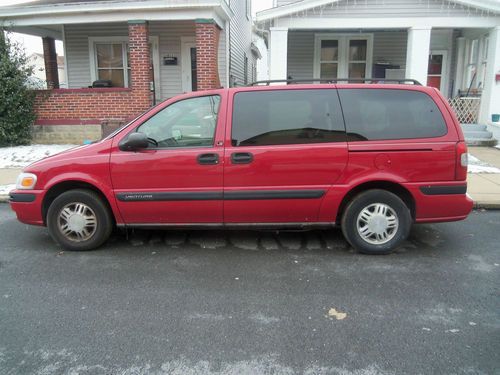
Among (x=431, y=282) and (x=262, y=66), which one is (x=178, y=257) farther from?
(x=262, y=66)

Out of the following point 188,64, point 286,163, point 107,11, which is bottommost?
point 286,163

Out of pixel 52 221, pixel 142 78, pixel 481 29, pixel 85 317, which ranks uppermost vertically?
pixel 481 29

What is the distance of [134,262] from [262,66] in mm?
41351

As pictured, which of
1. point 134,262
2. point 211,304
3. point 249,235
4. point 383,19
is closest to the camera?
point 211,304

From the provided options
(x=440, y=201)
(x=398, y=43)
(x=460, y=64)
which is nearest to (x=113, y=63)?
(x=398, y=43)

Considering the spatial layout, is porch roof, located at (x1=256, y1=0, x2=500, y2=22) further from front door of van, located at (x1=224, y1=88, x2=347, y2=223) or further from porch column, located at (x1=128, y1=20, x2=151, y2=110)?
front door of van, located at (x1=224, y1=88, x2=347, y2=223)

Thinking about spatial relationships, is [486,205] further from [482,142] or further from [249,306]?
[482,142]

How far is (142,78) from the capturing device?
470 inches

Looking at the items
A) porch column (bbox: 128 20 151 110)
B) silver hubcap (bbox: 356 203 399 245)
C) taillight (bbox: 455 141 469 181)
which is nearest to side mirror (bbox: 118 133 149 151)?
silver hubcap (bbox: 356 203 399 245)

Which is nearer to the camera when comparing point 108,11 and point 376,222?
point 376,222

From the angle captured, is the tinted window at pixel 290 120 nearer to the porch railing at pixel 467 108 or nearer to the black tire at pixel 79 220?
the black tire at pixel 79 220

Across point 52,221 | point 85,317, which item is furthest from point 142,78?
point 85,317

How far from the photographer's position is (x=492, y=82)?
1221 cm

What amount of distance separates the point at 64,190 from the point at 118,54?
10.8 m
